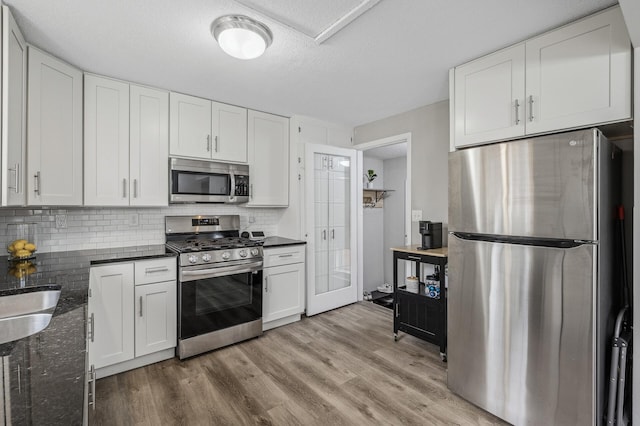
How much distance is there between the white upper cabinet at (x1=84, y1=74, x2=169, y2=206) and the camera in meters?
2.49

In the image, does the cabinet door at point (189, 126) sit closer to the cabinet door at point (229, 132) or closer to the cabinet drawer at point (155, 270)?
the cabinet door at point (229, 132)

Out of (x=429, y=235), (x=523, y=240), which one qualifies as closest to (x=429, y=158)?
(x=429, y=235)

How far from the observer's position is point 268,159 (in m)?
3.54

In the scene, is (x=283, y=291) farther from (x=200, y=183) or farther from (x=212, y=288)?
(x=200, y=183)

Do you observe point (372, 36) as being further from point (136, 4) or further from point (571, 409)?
point (571, 409)

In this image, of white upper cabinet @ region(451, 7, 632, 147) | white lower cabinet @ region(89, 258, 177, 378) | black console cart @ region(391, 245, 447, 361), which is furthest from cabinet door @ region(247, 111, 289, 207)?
white upper cabinet @ region(451, 7, 632, 147)

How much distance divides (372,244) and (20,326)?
4511 mm

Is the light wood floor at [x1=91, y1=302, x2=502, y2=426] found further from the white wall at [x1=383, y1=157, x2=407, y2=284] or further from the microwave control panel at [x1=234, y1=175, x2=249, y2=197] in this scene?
the white wall at [x1=383, y1=157, x2=407, y2=284]

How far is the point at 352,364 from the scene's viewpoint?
2.55m

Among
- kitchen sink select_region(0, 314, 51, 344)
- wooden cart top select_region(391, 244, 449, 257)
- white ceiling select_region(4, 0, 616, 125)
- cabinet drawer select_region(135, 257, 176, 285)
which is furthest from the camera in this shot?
wooden cart top select_region(391, 244, 449, 257)

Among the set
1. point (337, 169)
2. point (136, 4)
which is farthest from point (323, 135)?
point (136, 4)

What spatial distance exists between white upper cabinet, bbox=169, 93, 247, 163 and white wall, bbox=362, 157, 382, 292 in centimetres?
258

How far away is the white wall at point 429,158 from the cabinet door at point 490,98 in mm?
759

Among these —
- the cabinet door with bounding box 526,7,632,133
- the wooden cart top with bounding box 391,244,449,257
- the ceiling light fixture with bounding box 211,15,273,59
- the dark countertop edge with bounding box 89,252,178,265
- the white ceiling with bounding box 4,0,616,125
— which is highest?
the white ceiling with bounding box 4,0,616,125
